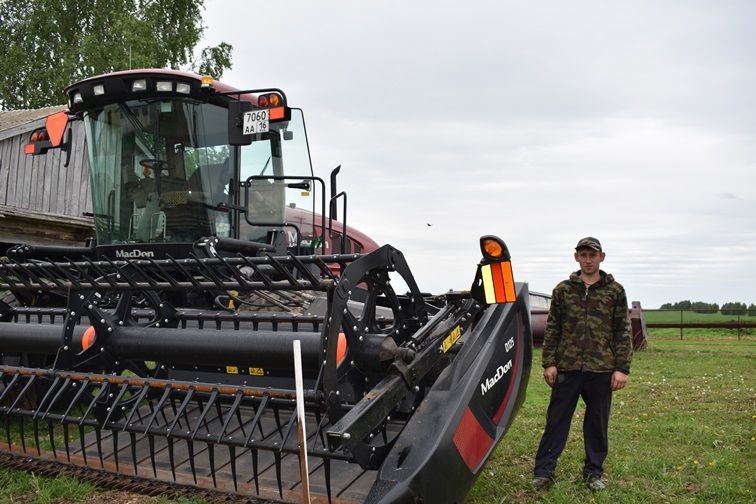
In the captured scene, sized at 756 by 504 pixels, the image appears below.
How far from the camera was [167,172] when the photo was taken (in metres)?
6.31

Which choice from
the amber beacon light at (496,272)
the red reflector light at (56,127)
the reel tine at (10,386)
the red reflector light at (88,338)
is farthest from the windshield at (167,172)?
the amber beacon light at (496,272)

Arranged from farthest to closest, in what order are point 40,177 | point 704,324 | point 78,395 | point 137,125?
point 704,324, point 40,177, point 137,125, point 78,395

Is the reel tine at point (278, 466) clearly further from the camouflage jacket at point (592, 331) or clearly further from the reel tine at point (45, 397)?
the camouflage jacket at point (592, 331)

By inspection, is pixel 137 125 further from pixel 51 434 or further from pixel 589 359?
pixel 589 359

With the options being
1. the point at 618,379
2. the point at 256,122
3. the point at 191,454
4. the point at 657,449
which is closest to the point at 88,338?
the point at 191,454

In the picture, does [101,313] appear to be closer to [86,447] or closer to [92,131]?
[86,447]

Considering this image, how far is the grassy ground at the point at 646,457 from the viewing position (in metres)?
4.41

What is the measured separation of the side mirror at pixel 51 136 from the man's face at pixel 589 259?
16.2ft

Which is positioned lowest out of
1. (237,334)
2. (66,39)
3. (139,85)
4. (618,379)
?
(618,379)

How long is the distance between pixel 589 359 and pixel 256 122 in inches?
114

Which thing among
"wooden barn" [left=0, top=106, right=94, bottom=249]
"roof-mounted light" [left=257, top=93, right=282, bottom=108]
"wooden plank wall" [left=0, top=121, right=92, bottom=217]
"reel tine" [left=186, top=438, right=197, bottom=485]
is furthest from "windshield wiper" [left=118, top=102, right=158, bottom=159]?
"wooden plank wall" [left=0, top=121, right=92, bottom=217]

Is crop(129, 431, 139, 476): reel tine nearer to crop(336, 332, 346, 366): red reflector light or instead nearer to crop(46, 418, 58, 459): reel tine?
crop(46, 418, 58, 459): reel tine

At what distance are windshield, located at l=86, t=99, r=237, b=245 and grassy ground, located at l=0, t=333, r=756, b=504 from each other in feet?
7.94

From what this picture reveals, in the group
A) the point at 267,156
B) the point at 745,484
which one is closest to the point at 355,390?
the point at 745,484
